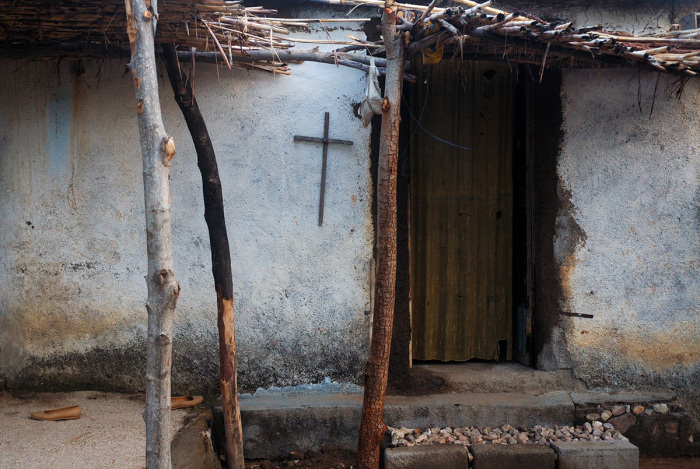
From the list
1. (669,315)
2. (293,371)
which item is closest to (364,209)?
(293,371)

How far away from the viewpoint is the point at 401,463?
4.00m

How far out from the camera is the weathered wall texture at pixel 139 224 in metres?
4.42

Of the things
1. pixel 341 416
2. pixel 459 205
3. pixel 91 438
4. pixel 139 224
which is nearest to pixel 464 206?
pixel 459 205

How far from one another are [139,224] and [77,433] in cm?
153

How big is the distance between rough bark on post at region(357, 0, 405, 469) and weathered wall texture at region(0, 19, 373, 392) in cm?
105

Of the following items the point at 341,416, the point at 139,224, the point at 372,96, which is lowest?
the point at 341,416

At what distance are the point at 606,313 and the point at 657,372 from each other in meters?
0.65

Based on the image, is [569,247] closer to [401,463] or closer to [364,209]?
[364,209]

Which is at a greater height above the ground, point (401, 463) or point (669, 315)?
point (669, 315)

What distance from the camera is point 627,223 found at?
4742mm

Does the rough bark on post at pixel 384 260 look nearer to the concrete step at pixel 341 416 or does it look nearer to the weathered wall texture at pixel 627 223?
the concrete step at pixel 341 416

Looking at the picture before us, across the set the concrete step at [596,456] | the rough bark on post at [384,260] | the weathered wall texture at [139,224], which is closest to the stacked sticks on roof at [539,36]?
the rough bark on post at [384,260]

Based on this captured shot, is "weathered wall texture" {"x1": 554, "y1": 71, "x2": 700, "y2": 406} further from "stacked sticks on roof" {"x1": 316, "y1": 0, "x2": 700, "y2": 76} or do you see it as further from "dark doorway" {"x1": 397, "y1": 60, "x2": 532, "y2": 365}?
"stacked sticks on roof" {"x1": 316, "y1": 0, "x2": 700, "y2": 76}

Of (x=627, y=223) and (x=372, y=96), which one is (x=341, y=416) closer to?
(x=372, y=96)
